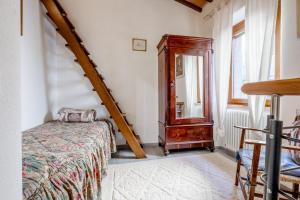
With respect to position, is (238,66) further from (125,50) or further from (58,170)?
(58,170)

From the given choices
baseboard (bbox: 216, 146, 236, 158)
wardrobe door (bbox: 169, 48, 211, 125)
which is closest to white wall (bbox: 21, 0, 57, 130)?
wardrobe door (bbox: 169, 48, 211, 125)

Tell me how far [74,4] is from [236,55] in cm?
279

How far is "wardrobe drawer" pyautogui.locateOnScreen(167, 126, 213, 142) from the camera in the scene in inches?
108

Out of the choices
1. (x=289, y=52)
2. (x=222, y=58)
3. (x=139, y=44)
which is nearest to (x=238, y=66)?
(x=222, y=58)

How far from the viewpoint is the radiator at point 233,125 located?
2.39m

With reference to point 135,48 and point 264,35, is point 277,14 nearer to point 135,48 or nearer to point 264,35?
point 264,35

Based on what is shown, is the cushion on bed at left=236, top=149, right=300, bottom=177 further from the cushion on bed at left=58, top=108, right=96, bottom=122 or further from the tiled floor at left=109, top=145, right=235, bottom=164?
the cushion on bed at left=58, top=108, right=96, bottom=122

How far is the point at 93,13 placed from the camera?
3.08m

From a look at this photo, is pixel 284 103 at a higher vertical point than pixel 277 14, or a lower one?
lower

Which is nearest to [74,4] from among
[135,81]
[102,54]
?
[102,54]

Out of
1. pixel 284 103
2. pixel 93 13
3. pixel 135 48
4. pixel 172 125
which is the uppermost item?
pixel 93 13

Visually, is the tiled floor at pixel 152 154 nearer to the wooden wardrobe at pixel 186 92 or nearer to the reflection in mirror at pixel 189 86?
the wooden wardrobe at pixel 186 92

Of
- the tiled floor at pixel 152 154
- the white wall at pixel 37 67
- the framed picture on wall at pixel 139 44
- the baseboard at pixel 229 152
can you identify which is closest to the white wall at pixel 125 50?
the framed picture on wall at pixel 139 44

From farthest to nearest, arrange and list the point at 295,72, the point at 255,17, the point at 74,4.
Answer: the point at 74,4 → the point at 255,17 → the point at 295,72
